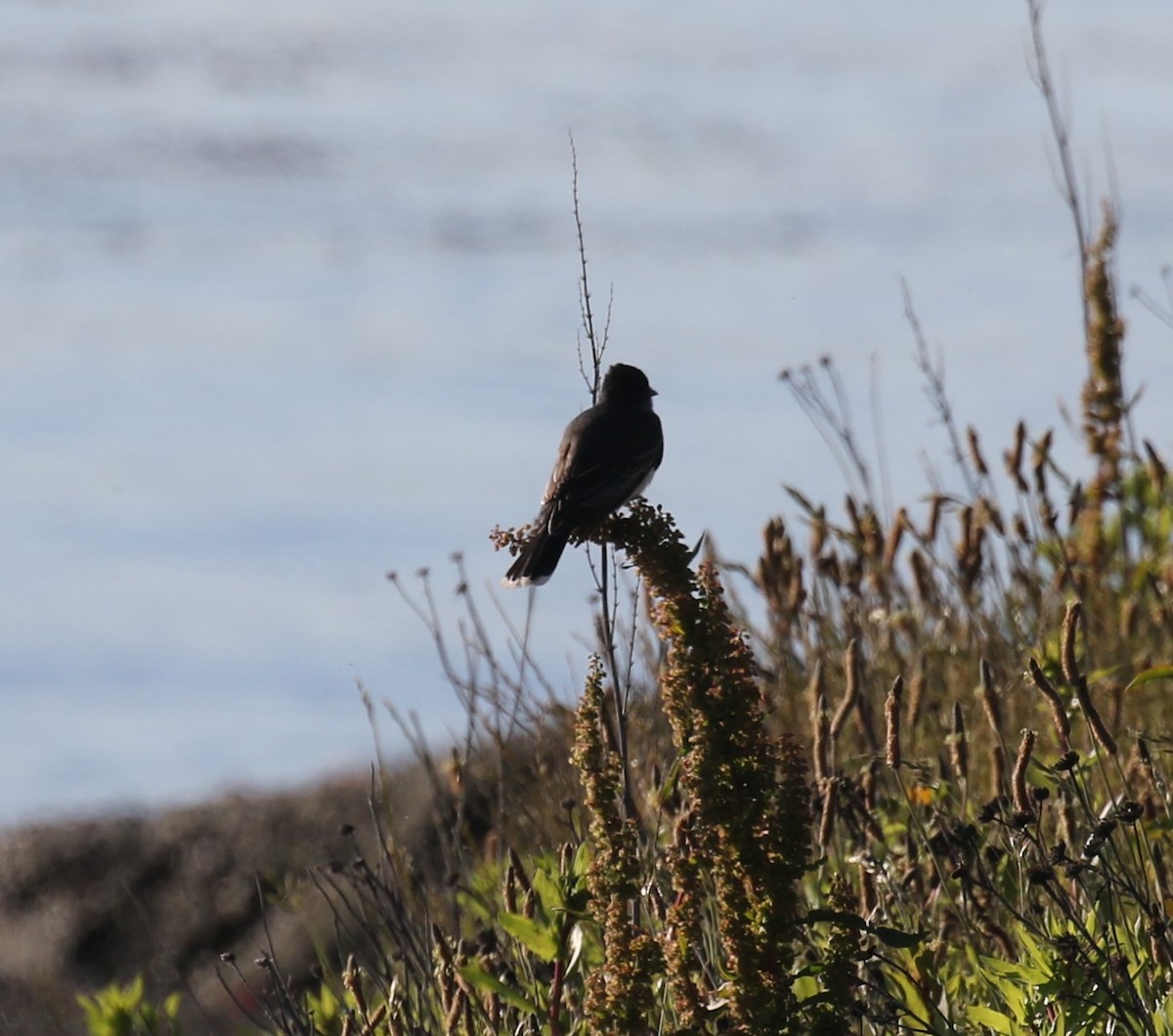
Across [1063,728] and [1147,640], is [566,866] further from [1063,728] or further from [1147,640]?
[1147,640]

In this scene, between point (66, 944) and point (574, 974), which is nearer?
point (574, 974)

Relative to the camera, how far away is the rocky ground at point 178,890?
7738 millimetres

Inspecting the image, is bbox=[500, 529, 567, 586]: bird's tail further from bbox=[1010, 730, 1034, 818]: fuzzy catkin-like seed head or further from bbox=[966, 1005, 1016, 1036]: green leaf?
bbox=[966, 1005, 1016, 1036]: green leaf

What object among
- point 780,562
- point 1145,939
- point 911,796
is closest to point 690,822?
point 1145,939

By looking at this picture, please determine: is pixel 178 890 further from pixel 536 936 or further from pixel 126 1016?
pixel 536 936

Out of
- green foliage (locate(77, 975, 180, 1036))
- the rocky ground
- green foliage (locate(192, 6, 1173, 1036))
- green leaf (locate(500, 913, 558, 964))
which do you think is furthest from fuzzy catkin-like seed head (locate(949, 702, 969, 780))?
the rocky ground

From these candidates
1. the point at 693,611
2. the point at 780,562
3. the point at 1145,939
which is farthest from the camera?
the point at 780,562

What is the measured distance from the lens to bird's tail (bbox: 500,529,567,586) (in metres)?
4.16

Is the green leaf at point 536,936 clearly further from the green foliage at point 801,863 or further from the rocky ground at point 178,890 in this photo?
the rocky ground at point 178,890

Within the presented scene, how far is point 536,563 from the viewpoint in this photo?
4199mm

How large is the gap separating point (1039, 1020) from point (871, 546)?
2.57m

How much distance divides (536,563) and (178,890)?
4881 mm

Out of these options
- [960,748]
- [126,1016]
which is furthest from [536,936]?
[126,1016]

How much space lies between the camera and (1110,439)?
21.1 ft
